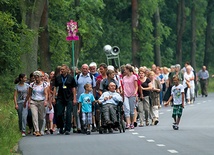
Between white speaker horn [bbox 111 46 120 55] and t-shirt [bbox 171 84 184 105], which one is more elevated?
white speaker horn [bbox 111 46 120 55]

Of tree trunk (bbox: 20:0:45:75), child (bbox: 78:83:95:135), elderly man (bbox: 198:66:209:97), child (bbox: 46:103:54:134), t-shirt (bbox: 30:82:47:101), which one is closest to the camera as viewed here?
child (bbox: 78:83:95:135)

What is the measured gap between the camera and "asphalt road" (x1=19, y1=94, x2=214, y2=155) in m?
18.3

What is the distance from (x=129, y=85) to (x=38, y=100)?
3337 mm

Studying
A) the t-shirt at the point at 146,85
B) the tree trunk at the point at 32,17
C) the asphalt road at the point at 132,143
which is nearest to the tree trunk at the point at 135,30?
the tree trunk at the point at 32,17

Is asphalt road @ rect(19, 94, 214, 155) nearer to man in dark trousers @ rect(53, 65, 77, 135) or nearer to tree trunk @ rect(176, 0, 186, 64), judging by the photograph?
man in dark trousers @ rect(53, 65, 77, 135)

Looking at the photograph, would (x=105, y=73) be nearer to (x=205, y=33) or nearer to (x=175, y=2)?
(x=175, y=2)

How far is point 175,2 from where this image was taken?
75562 millimetres

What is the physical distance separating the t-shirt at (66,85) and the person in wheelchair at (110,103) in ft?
3.00

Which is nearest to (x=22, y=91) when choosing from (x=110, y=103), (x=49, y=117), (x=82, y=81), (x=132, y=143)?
(x=49, y=117)

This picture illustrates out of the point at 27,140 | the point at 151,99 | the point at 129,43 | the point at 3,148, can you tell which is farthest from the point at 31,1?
the point at 129,43

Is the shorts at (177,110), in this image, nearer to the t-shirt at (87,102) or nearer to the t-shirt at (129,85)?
the t-shirt at (129,85)

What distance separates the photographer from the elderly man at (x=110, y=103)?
83.6 ft

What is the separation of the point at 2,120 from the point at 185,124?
5510mm

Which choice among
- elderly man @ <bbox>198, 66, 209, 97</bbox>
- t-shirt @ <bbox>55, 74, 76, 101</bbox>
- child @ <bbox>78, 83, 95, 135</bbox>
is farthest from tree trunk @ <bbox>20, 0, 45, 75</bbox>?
elderly man @ <bbox>198, 66, 209, 97</bbox>
